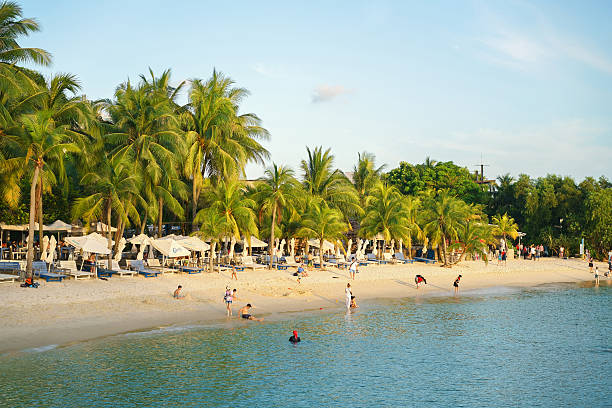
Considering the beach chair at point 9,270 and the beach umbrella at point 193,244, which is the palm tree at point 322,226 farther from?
the beach chair at point 9,270

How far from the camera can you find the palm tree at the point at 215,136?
39.1m

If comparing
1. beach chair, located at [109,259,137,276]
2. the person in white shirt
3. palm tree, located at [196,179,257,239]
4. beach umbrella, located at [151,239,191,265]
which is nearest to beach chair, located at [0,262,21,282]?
beach chair, located at [109,259,137,276]

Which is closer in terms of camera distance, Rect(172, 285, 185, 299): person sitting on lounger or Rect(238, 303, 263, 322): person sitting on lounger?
Rect(238, 303, 263, 322): person sitting on lounger

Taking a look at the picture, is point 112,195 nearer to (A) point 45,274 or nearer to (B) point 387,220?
(A) point 45,274

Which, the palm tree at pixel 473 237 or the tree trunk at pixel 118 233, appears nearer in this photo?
the tree trunk at pixel 118 233

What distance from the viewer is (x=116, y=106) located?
1462 inches

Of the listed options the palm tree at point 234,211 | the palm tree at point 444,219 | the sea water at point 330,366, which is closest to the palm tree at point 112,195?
the palm tree at point 234,211

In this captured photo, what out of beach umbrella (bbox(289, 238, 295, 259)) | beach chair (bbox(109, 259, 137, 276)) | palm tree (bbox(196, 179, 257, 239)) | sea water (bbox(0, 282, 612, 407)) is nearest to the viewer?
sea water (bbox(0, 282, 612, 407))

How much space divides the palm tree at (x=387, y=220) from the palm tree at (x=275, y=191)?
736 centimetres

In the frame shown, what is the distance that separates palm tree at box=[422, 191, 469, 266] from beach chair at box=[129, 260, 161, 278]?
70.7 ft

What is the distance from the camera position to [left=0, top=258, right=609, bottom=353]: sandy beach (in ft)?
61.7

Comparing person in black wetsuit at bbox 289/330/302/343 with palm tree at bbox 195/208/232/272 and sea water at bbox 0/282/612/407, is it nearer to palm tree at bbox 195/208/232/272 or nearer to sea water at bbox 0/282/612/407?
sea water at bbox 0/282/612/407

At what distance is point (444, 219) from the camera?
4231 centimetres

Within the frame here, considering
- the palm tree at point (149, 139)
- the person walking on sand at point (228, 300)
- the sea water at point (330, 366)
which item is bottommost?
the sea water at point (330, 366)
